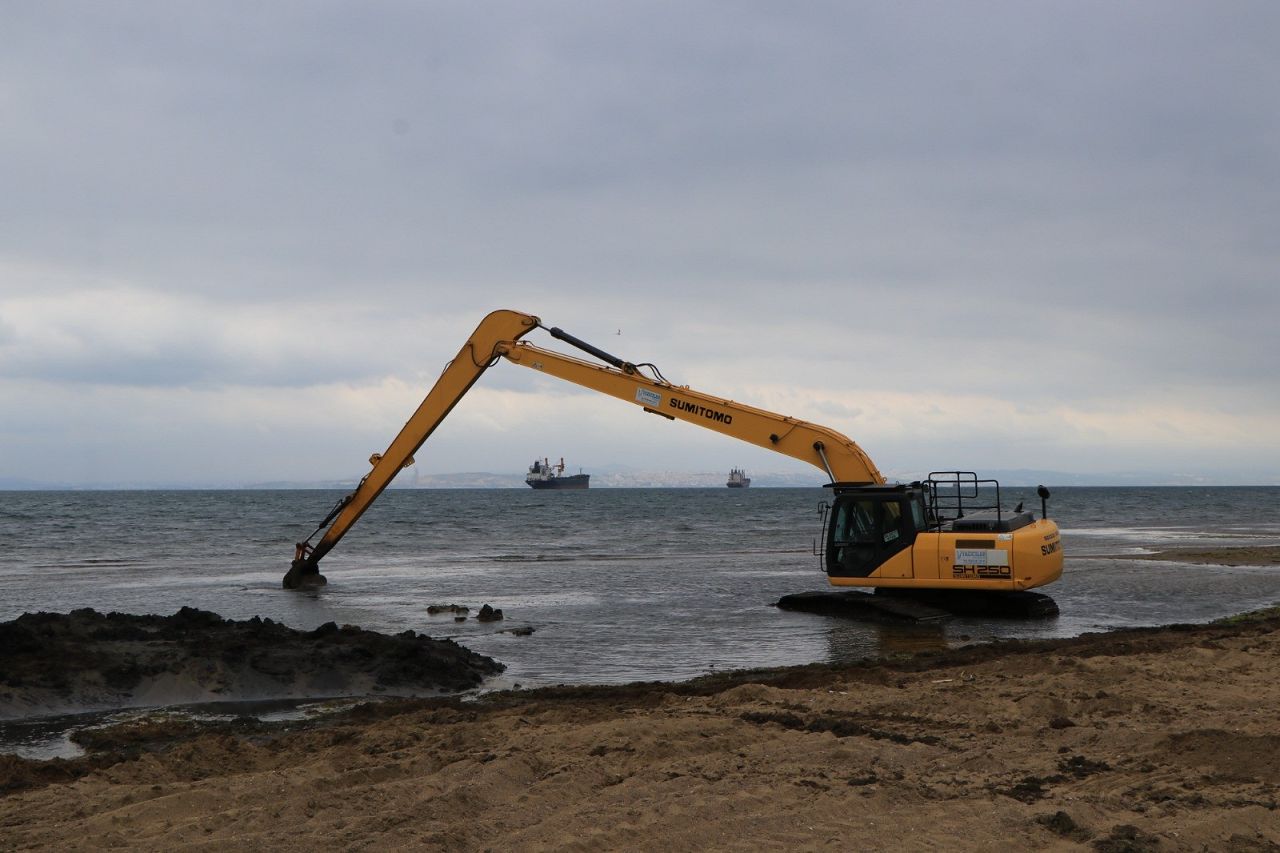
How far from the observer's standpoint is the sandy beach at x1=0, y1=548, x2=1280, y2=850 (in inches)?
220

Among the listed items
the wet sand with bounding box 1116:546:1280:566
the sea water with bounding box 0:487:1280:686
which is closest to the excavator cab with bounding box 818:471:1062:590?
the sea water with bounding box 0:487:1280:686

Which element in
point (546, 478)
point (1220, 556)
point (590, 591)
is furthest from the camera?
point (546, 478)

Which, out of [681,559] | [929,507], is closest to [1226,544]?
[681,559]

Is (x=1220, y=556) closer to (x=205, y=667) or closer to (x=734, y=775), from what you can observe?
(x=205, y=667)

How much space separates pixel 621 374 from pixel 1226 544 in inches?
1089

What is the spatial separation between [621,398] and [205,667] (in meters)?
9.23

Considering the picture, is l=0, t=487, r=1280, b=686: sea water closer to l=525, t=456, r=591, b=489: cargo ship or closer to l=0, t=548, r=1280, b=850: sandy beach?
l=0, t=548, r=1280, b=850: sandy beach

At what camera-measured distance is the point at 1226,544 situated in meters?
37.2

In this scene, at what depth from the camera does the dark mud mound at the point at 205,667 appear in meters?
10.9

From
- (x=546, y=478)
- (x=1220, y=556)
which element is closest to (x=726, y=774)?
(x=1220, y=556)

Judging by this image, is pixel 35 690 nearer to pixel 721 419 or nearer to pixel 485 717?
pixel 485 717

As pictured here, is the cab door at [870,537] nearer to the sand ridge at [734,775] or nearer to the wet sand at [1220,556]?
the sand ridge at [734,775]

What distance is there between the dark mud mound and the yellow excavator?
7186 mm

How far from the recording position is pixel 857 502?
17.8 m
